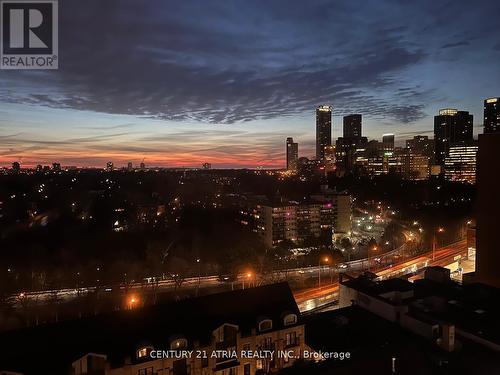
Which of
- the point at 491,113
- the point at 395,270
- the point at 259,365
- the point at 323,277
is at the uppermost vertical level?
the point at 491,113

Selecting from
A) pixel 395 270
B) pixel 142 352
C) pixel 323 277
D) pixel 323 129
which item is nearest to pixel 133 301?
pixel 142 352

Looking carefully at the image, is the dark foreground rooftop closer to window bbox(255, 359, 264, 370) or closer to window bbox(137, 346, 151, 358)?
window bbox(137, 346, 151, 358)

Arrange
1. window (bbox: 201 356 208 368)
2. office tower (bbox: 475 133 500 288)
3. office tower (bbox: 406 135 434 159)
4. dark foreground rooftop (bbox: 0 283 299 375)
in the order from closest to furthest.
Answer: dark foreground rooftop (bbox: 0 283 299 375) < window (bbox: 201 356 208 368) < office tower (bbox: 475 133 500 288) < office tower (bbox: 406 135 434 159)

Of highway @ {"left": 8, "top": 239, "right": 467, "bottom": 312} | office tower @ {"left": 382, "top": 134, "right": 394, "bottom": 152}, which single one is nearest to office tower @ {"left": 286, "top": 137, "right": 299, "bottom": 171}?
office tower @ {"left": 382, "top": 134, "right": 394, "bottom": 152}

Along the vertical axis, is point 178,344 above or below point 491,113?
below

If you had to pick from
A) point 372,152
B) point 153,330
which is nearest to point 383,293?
point 153,330

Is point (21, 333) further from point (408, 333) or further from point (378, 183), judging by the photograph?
point (378, 183)

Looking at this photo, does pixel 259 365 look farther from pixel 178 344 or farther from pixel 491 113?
pixel 491 113
